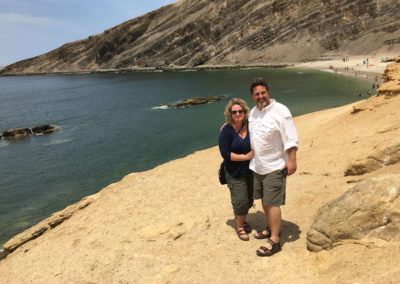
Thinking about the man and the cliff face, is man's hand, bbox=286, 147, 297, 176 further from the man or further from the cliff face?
the cliff face

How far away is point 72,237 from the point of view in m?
10.7

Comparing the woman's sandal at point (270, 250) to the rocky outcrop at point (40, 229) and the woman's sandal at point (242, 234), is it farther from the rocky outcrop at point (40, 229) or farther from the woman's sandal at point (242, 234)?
the rocky outcrop at point (40, 229)

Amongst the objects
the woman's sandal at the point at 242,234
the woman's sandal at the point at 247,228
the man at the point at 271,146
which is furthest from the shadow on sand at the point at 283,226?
the man at the point at 271,146

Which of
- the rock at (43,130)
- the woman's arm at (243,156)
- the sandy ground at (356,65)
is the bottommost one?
the sandy ground at (356,65)

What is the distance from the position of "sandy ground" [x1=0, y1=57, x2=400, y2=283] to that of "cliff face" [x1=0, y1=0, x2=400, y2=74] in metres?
85.6

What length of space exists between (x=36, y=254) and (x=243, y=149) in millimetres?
6529

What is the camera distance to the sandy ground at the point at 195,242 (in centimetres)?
631

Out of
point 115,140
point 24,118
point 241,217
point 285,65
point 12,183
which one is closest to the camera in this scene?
point 241,217

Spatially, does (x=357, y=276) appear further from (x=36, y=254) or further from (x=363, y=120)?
(x=363, y=120)

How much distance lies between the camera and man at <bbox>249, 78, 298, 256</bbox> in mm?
6453

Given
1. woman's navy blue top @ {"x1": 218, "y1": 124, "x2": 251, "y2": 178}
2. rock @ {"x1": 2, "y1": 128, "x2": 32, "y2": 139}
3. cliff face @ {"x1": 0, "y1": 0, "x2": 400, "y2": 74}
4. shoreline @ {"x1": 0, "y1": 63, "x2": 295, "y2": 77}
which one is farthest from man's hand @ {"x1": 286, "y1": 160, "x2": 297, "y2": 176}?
shoreline @ {"x1": 0, "y1": 63, "x2": 295, "y2": 77}

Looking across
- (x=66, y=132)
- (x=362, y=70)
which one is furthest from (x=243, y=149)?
(x=362, y=70)

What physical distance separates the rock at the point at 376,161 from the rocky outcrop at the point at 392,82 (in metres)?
10.2

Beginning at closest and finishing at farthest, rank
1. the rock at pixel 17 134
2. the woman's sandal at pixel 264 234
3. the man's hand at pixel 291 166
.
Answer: the man's hand at pixel 291 166
the woman's sandal at pixel 264 234
the rock at pixel 17 134
